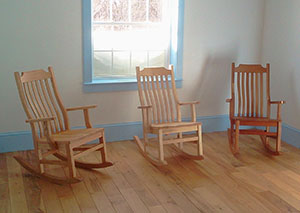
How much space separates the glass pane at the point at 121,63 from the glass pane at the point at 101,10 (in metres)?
0.47

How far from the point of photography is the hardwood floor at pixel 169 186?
133 inches

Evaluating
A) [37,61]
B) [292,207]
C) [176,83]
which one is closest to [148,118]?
Answer: [176,83]

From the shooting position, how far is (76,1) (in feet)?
15.0

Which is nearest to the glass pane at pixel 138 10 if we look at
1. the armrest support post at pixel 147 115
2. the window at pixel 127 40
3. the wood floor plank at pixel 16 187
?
the window at pixel 127 40

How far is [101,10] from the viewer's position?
485 centimetres

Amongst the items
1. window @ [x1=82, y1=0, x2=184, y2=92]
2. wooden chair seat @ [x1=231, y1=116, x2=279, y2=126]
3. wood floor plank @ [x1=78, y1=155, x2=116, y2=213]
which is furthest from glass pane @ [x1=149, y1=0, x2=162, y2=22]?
wood floor plank @ [x1=78, y1=155, x2=116, y2=213]

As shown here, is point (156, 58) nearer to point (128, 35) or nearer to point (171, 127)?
point (128, 35)

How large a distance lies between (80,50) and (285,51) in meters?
2.58

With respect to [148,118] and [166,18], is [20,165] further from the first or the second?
[166,18]

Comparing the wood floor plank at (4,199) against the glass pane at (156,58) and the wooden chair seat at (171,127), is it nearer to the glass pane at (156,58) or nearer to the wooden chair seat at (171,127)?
the wooden chair seat at (171,127)

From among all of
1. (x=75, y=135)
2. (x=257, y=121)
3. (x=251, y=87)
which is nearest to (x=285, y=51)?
(x=251, y=87)

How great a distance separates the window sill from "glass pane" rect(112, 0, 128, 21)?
0.77 meters

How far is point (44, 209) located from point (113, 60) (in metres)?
2.27

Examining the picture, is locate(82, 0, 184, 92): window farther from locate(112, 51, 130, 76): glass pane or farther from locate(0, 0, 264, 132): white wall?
locate(0, 0, 264, 132): white wall
